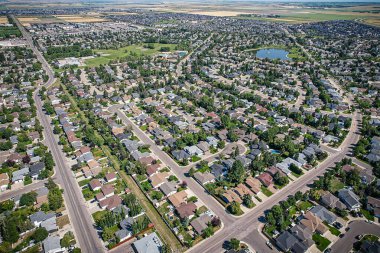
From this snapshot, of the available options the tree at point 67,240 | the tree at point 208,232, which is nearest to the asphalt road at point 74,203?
the tree at point 67,240

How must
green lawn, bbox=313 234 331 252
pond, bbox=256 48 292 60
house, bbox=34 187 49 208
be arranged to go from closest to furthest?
green lawn, bbox=313 234 331 252
house, bbox=34 187 49 208
pond, bbox=256 48 292 60

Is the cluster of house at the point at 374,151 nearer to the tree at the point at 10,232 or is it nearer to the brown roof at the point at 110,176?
the brown roof at the point at 110,176

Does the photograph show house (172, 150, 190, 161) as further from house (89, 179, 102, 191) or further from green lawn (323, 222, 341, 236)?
green lawn (323, 222, 341, 236)

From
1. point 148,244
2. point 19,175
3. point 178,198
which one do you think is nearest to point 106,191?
point 178,198

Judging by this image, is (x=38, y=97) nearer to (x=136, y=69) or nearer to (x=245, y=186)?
(x=136, y=69)

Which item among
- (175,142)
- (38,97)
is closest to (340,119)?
(175,142)

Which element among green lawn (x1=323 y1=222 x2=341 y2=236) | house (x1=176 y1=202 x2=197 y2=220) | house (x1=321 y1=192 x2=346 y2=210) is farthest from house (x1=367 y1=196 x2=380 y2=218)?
house (x1=176 y1=202 x2=197 y2=220)

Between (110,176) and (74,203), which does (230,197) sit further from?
(74,203)
